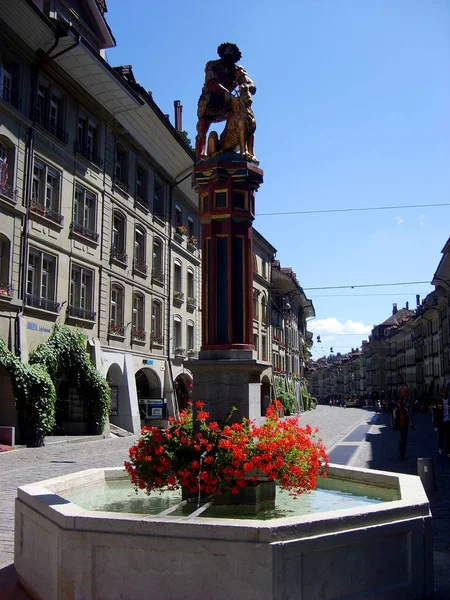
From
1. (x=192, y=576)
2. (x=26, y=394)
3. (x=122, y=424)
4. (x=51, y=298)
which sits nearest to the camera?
(x=192, y=576)

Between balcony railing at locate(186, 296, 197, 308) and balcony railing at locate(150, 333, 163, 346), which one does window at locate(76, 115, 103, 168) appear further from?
balcony railing at locate(186, 296, 197, 308)

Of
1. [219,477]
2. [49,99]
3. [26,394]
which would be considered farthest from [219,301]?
[49,99]

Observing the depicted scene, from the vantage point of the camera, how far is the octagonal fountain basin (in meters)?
4.35

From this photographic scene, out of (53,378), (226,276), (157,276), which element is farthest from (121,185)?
(226,276)

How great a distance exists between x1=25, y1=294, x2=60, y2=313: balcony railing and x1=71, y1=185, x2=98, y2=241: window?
3.36 metres

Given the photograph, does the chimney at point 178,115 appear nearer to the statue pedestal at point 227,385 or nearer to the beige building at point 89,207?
the beige building at point 89,207

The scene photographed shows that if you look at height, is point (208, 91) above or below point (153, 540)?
above

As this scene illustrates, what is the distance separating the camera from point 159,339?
33.0 meters

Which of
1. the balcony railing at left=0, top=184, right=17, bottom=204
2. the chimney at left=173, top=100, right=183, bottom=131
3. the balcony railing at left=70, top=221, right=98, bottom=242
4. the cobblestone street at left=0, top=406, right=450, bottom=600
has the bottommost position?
the cobblestone street at left=0, top=406, right=450, bottom=600

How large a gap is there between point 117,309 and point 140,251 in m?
4.04

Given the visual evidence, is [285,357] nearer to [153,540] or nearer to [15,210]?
[15,210]

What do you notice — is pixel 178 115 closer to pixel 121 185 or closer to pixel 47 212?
pixel 121 185

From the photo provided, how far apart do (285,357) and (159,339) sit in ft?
117

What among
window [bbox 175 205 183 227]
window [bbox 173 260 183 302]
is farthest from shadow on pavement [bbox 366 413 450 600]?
window [bbox 175 205 183 227]
